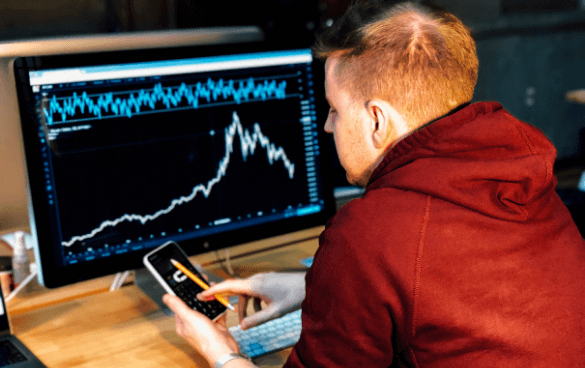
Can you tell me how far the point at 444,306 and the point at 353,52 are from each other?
34cm

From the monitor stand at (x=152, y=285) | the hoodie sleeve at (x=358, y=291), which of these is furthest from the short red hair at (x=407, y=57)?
the monitor stand at (x=152, y=285)

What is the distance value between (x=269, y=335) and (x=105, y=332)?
299 mm

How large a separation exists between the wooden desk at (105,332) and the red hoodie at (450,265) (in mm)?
315

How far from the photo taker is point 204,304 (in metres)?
1.00

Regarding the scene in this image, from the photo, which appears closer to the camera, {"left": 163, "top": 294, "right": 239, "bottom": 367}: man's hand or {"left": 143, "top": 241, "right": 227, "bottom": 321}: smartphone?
{"left": 163, "top": 294, "right": 239, "bottom": 367}: man's hand

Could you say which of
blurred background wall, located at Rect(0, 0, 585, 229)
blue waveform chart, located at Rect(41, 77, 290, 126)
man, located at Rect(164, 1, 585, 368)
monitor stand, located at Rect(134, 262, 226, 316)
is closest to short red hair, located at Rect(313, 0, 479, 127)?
man, located at Rect(164, 1, 585, 368)

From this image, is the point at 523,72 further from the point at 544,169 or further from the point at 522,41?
the point at 544,169

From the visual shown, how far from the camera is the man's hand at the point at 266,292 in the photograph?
0.99m

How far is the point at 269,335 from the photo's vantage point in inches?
38.9

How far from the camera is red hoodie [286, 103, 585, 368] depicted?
62 centimetres

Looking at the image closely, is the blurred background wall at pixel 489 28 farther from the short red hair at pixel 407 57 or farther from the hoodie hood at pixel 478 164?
the hoodie hood at pixel 478 164

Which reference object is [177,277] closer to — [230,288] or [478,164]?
[230,288]

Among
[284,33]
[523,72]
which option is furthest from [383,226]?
[523,72]

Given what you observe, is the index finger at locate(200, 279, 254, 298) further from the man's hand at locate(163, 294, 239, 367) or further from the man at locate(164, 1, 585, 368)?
the man at locate(164, 1, 585, 368)
